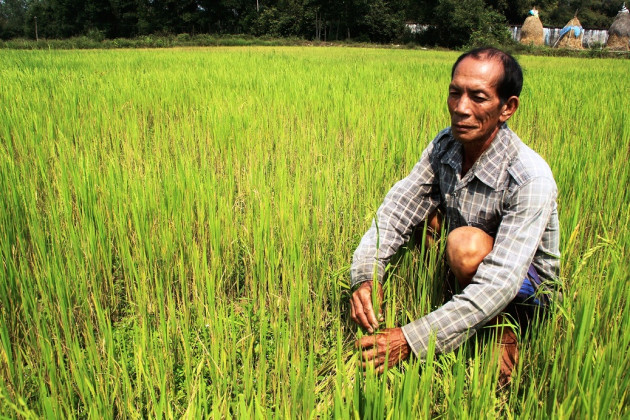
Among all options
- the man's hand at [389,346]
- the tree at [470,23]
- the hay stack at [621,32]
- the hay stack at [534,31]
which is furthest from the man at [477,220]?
the hay stack at [534,31]

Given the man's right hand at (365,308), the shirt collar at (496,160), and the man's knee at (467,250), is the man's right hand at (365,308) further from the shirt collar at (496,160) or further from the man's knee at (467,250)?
the shirt collar at (496,160)

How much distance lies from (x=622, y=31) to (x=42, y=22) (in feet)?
137

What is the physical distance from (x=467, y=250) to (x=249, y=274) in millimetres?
765

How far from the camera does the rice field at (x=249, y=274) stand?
3.06 ft

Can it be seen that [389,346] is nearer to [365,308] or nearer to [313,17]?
[365,308]

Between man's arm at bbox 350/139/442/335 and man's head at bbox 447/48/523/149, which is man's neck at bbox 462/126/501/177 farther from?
man's arm at bbox 350/139/442/335

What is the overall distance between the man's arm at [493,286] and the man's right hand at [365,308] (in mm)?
102

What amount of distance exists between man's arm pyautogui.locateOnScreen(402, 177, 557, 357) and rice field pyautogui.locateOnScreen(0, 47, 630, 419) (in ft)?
0.24

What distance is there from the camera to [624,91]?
190 inches

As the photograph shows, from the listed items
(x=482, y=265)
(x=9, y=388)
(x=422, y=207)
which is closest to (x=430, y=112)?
(x=422, y=207)

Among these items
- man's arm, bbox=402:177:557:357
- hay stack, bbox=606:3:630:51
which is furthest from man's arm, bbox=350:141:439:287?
hay stack, bbox=606:3:630:51

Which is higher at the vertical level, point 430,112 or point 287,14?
point 287,14

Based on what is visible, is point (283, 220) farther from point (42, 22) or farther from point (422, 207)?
point (42, 22)

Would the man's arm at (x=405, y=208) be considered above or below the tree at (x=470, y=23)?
below
